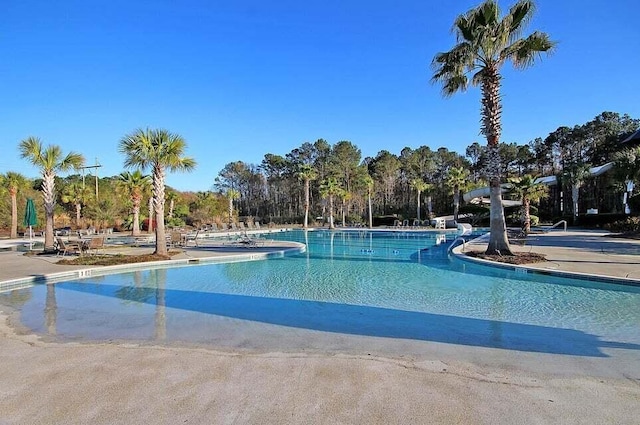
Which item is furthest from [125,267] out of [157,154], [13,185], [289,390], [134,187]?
[13,185]

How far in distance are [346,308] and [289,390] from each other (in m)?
3.49

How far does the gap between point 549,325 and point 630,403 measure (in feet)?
8.98

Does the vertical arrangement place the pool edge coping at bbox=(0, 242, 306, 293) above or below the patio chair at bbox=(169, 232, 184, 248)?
below

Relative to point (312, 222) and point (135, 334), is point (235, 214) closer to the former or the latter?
point (312, 222)

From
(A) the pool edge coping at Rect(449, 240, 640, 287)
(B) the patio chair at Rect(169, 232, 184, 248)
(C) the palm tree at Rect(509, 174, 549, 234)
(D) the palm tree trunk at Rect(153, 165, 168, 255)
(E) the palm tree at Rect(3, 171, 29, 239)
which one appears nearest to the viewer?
(A) the pool edge coping at Rect(449, 240, 640, 287)

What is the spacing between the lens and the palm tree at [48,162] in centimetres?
1416

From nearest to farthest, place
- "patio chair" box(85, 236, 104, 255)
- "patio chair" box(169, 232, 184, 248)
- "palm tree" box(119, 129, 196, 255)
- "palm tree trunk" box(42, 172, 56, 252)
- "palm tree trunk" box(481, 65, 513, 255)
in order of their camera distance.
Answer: "palm tree trunk" box(481, 65, 513, 255) < "palm tree" box(119, 129, 196, 255) < "patio chair" box(85, 236, 104, 255) < "palm tree trunk" box(42, 172, 56, 252) < "patio chair" box(169, 232, 184, 248)

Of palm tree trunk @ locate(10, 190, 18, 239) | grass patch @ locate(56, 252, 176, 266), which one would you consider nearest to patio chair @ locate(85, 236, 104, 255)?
grass patch @ locate(56, 252, 176, 266)

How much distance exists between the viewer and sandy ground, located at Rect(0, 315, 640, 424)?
9.37 feet

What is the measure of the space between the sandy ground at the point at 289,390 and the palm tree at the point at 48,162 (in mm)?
12280

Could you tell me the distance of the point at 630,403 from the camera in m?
3.03

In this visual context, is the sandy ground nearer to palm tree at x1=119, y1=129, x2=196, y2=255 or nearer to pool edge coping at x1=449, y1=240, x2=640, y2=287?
pool edge coping at x1=449, y1=240, x2=640, y2=287

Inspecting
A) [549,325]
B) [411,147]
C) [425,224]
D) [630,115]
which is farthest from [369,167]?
[549,325]

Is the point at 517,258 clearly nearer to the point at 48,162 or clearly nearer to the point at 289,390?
the point at 289,390
